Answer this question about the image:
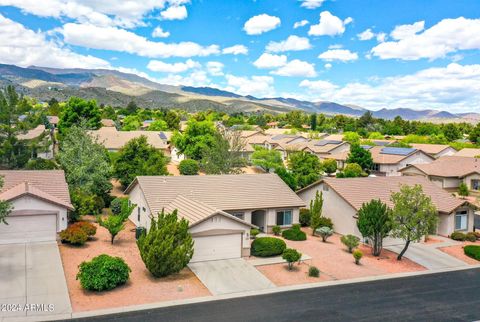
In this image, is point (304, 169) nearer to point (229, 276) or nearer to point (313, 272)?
point (313, 272)

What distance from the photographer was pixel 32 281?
21859mm

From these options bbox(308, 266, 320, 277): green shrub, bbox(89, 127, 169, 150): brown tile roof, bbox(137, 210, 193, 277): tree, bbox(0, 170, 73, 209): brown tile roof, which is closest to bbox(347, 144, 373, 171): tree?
bbox(89, 127, 169, 150): brown tile roof

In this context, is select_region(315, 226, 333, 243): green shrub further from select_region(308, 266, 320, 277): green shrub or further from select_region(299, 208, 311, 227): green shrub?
select_region(308, 266, 320, 277): green shrub

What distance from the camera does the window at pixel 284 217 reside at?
35594mm

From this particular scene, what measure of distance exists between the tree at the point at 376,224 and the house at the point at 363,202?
3.37 m

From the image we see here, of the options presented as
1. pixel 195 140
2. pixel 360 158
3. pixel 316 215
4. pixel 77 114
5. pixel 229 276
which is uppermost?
pixel 77 114

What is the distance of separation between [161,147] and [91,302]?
182 feet

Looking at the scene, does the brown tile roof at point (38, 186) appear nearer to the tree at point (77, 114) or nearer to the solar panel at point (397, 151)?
the tree at point (77, 114)

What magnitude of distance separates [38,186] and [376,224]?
25407 mm

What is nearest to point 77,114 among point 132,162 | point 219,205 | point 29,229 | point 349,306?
point 132,162

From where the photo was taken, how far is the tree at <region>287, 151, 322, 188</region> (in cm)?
5135

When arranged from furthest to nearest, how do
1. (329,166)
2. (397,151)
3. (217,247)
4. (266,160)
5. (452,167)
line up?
(397,151), (329,166), (266,160), (452,167), (217,247)

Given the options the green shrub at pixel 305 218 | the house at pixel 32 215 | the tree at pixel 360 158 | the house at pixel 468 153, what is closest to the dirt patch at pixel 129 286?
the house at pixel 32 215

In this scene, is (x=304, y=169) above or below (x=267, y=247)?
above
